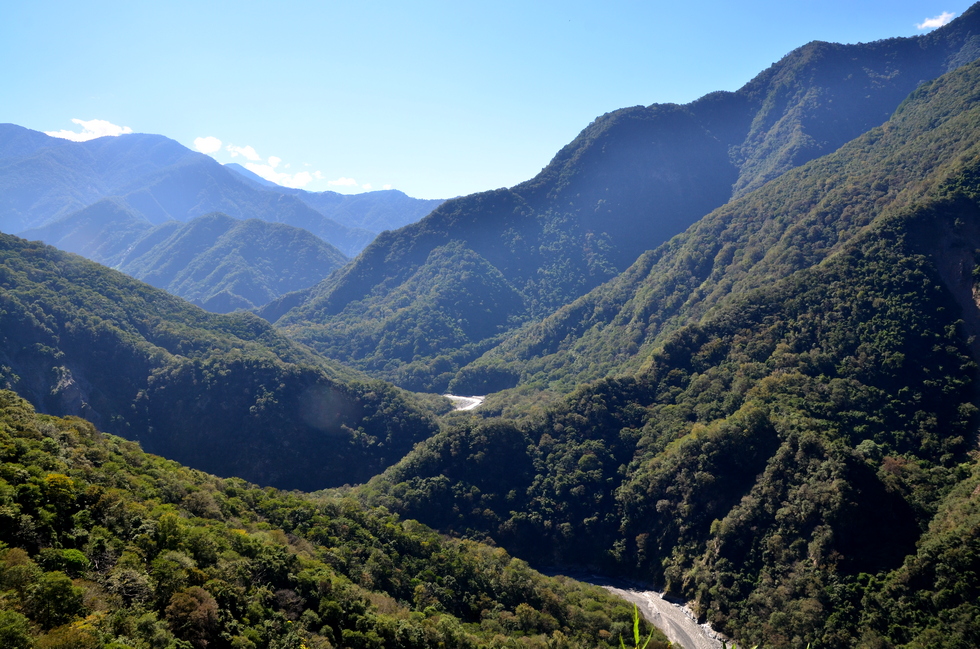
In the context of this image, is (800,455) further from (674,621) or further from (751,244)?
(751,244)

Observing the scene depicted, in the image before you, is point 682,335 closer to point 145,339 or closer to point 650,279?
point 650,279

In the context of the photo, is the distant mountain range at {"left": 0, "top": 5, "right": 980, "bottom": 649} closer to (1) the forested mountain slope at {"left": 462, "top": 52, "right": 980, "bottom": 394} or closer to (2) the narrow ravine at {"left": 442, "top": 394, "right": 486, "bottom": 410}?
(1) the forested mountain slope at {"left": 462, "top": 52, "right": 980, "bottom": 394}

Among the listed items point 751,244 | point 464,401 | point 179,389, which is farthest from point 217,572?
point 751,244

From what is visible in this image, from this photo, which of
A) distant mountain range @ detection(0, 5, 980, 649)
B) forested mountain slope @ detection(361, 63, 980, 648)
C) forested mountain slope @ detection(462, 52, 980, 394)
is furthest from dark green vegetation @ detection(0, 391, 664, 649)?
forested mountain slope @ detection(462, 52, 980, 394)

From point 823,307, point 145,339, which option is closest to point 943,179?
point 823,307

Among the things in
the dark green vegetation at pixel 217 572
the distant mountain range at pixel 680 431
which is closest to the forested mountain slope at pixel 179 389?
the distant mountain range at pixel 680 431

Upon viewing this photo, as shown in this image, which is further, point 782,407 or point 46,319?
point 46,319
